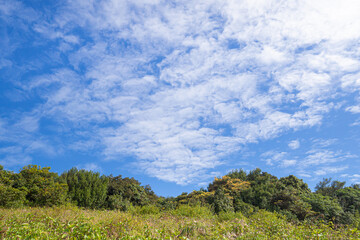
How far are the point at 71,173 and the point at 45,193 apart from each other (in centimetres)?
509

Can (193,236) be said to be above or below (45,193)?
below

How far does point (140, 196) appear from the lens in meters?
19.3

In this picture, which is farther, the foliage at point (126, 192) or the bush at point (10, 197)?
the foliage at point (126, 192)

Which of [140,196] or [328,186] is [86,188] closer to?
[140,196]

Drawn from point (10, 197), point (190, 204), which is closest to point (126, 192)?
point (190, 204)

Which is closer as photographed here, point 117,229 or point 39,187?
point 117,229

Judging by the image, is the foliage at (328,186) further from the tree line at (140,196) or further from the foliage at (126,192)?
the foliage at (126,192)

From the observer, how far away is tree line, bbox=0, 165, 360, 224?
13.8 m

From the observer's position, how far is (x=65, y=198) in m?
15.8

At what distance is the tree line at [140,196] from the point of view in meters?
13.8

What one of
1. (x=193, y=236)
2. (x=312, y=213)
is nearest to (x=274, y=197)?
(x=312, y=213)

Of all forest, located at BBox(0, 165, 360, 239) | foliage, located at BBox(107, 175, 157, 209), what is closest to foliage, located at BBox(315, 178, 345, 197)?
forest, located at BBox(0, 165, 360, 239)

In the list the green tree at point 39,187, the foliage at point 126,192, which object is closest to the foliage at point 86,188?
the foliage at point 126,192

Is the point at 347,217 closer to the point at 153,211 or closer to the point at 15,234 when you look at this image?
the point at 153,211
